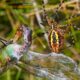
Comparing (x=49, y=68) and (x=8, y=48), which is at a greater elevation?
(x=8, y=48)

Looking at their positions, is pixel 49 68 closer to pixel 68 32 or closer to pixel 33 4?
pixel 68 32

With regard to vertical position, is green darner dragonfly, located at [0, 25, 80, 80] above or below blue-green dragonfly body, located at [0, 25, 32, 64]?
below

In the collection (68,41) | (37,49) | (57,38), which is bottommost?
(37,49)

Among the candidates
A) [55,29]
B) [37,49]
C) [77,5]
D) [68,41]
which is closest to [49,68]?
[55,29]

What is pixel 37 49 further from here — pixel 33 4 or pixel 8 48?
pixel 8 48

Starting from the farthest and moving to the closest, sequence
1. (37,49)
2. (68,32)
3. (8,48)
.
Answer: (37,49)
(68,32)
(8,48)

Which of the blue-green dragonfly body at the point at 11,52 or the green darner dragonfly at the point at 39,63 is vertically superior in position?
the blue-green dragonfly body at the point at 11,52

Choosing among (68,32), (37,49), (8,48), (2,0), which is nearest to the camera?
(8,48)

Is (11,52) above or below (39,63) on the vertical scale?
above

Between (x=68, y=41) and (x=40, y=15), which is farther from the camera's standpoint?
(x=40, y=15)
